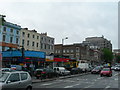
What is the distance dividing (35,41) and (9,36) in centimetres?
1158

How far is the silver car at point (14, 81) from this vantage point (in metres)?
10.1

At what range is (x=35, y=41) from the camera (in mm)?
61375

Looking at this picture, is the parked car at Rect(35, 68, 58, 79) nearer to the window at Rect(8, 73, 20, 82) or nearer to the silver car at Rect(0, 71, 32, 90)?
the silver car at Rect(0, 71, 32, 90)

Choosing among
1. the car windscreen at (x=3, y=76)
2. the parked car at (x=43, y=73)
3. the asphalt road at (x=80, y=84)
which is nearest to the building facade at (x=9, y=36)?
the parked car at (x=43, y=73)

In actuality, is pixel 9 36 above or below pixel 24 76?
above

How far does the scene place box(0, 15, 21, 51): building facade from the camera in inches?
1919

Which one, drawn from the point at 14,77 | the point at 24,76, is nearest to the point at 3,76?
the point at 14,77

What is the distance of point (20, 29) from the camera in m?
55.0

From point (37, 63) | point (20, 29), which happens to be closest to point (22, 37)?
point (20, 29)

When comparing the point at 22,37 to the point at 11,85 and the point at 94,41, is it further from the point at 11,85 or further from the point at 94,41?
the point at 94,41

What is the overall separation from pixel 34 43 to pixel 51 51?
10260mm

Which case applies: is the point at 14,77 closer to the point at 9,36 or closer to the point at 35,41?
the point at 9,36

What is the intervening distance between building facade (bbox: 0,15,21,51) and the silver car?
124 ft

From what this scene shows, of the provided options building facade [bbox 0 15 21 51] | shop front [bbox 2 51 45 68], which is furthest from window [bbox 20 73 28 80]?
building facade [bbox 0 15 21 51]
